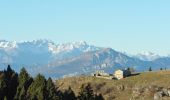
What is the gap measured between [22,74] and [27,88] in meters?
3.43

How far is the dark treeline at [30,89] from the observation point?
100 m

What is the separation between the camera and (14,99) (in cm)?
10162

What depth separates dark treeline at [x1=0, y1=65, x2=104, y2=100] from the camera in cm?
10025

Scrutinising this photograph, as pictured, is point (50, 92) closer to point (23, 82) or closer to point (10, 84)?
point (23, 82)

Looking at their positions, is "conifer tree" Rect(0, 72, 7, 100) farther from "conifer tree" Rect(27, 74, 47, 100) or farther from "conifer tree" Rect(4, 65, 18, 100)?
"conifer tree" Rect(27, 74, 47, 100)

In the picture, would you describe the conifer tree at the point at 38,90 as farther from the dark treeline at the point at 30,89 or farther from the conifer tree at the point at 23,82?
the conifer tree at the point at 23,82

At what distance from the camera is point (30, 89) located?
104625mm

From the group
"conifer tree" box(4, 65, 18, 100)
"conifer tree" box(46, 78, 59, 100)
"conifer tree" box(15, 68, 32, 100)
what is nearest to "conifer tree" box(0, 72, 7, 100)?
"conifer tree" box(4, 65, 18, 100)

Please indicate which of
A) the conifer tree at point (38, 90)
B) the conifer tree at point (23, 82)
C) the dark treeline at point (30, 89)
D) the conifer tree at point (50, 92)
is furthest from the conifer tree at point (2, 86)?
the conifer tree at point (50, 92)

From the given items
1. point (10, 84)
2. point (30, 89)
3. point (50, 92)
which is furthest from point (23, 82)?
point (50, 92)

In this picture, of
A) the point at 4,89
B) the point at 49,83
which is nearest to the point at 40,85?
the point at 49,83

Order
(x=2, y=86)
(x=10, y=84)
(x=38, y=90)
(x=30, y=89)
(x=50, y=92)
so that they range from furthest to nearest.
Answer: (x=10, y=84) → (x=2, y=86) → (x=30, y=89) → (x=50, y=92) → (x=38, y=90)

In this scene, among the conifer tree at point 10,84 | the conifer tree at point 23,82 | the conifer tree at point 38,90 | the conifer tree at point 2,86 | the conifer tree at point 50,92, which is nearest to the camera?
the conifer tree at point 50,92

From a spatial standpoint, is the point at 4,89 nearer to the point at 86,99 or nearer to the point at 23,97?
the point at 23,97
